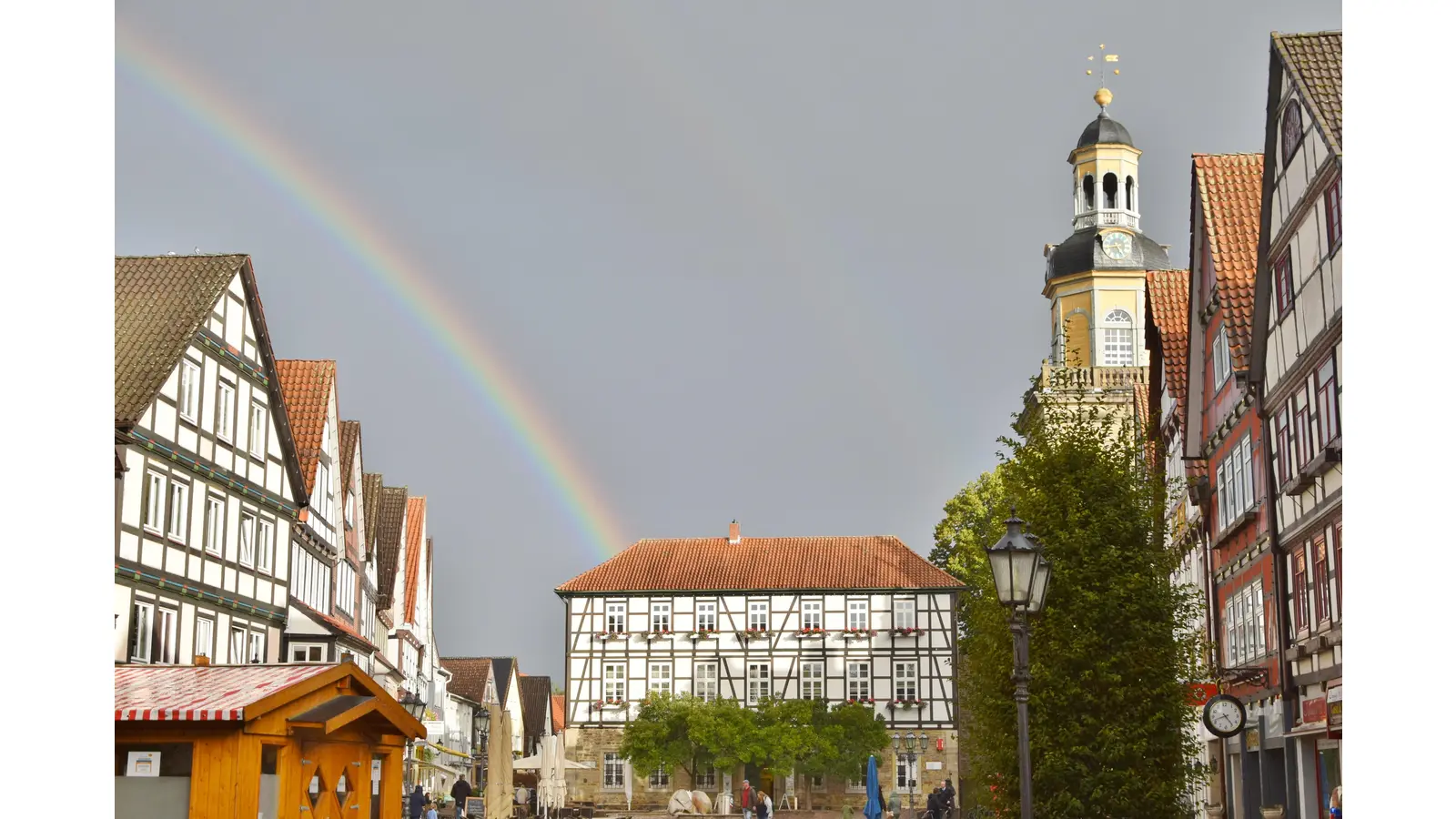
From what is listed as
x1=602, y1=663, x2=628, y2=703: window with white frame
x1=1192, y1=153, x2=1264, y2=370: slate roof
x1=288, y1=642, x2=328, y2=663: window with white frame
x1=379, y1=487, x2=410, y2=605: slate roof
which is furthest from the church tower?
x1=288, y1=642, x2=328, y2=663: window with white frame

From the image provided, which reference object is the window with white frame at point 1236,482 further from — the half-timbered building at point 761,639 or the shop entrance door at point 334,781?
the half-timbered building at point 761,639

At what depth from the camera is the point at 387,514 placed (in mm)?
58062

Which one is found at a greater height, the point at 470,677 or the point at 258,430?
the point at 258,430

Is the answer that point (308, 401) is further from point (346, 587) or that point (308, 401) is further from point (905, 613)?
point (905, 613)

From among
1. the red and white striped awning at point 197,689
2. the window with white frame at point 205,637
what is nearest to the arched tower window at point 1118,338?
the window with white frame at point 205,637

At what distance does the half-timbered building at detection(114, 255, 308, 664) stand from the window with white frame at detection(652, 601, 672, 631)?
35.1m

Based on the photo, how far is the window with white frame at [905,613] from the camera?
226 feet

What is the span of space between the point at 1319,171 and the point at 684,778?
48.7 metres

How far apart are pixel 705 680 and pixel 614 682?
399cm

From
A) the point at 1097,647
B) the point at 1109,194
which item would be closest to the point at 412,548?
the point at 1109,194

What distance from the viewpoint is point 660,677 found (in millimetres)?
70125

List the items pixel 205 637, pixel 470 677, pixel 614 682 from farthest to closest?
pixel 470 677 < pixel 614 682 < pixel 205 637
